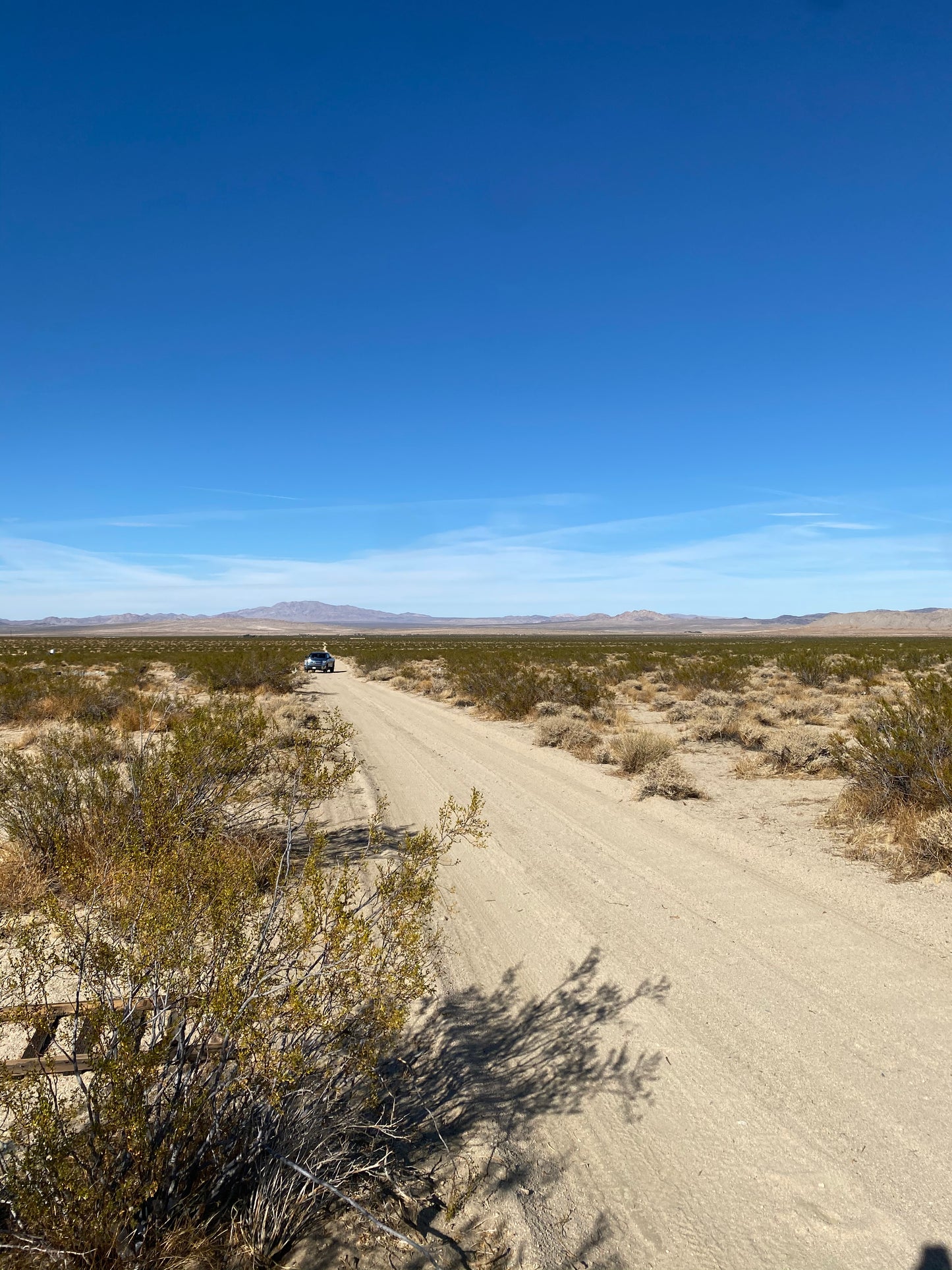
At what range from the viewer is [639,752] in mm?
12625

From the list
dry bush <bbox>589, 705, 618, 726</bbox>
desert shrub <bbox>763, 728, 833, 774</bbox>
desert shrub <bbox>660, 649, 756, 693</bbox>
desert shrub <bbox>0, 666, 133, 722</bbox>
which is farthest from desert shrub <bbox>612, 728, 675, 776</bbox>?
desert shrub <bbox>660, 649, 756, 693</bbox>

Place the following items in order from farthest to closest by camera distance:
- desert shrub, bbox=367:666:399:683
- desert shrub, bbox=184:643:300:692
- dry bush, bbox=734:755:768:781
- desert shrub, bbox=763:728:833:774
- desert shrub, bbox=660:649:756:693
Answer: desert shrub, bbox=367:666:399:683
desert shrub, bbox=184:643:300:692
desert shrub, bbox=660:649:756:693
dry bush, bbox=734:755:768:781
desert shrub, bbox=763:728:833:774

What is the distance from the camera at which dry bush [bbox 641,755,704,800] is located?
10984mm

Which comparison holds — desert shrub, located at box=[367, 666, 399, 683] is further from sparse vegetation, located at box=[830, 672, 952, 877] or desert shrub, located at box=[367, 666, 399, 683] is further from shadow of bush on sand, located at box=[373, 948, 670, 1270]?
shadow of bush on sand, located at box=[373, 948, 670, 1270]

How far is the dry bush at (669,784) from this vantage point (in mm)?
10984

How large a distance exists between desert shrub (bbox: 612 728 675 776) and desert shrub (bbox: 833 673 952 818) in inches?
135

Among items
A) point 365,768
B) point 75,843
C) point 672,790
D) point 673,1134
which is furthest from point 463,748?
point 673,1134

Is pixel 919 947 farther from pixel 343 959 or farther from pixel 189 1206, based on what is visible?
pixel 189 1206

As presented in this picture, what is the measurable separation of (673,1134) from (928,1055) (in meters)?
1.86

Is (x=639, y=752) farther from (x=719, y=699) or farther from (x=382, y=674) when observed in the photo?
(x=382, y=674)

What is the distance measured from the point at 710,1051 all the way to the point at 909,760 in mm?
5876

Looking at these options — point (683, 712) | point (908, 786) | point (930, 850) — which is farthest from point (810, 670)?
point (930, 850)

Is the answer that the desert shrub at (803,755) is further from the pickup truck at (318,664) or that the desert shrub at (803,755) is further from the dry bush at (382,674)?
the pickup truck at (318,664)

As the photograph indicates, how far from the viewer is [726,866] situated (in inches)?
309
